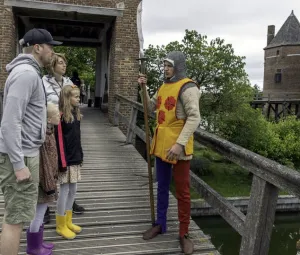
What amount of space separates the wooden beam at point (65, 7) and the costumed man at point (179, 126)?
6.83 meters

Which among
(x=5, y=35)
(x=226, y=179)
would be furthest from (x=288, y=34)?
(x=5, y=35)

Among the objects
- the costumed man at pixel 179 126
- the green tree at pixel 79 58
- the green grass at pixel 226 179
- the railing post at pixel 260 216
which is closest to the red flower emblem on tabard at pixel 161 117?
the costumed man at pixel 179 126

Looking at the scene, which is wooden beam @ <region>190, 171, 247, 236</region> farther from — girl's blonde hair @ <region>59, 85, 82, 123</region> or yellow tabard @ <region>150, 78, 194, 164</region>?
girl's blonde hair @ <region>59, 85, 82, 123</region>

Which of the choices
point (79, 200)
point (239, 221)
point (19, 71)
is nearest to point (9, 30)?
point (79, 200)

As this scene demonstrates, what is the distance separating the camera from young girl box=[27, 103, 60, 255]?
2766 mm

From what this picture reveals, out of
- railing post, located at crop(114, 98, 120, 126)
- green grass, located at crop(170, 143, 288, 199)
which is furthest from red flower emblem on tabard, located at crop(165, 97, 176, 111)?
green grass, located at crop(170, 143, 288, 199)

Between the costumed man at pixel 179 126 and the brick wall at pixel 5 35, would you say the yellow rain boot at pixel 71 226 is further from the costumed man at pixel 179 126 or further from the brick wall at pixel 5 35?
the brick wall at pixel 5 35

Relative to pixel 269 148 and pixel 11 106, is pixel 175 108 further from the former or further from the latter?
pixel 269 148

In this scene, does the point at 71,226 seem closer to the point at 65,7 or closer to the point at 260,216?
the point at 260,216

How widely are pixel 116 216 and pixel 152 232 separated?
673 mm

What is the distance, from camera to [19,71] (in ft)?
7.36

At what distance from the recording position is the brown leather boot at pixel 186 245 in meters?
3.12

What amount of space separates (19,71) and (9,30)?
24.6 ft

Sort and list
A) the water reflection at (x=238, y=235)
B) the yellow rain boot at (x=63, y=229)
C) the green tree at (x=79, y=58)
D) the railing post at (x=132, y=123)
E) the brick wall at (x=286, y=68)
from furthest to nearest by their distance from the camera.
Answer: the brick wall at (x=286, y=68) → the green tree at (x=79, y=58) → the water reflection at (x=238, y=235) → the railing post at (x=132, y=123) → the yellow rain boot at (x=63, y=229)
